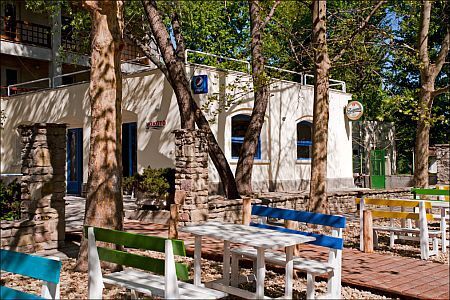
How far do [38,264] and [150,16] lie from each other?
35.3ft

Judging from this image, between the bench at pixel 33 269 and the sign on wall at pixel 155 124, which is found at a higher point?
the sign on wall at pixel 155 124

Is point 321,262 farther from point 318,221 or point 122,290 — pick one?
point 122,290

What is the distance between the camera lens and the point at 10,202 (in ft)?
31.4

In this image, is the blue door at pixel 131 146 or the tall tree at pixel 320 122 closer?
the tall tree at pixel 320 122

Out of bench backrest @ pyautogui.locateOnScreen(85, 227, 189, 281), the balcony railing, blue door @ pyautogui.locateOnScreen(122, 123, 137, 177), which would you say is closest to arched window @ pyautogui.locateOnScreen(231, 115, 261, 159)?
blue door @ pyautogui.locateOnScreen(122, 123, 137, 177)

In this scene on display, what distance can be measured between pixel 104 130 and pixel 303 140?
45.7 ft

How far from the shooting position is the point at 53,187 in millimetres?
8789

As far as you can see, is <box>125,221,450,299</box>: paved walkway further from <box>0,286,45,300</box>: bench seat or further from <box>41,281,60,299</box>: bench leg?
<box>0,286,45,300</box>: bench seat

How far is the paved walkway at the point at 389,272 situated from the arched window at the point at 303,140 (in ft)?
36.5

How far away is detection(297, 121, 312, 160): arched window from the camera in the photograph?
65.2 feet

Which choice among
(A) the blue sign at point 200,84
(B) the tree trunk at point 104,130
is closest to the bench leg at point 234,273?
(B) the tree trunk at point 104,130

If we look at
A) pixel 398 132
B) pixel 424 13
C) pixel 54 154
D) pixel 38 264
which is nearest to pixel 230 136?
pixel 424 13

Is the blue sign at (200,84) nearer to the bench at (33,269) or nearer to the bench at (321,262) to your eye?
the bench at (321,262)

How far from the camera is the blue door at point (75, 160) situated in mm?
19219
